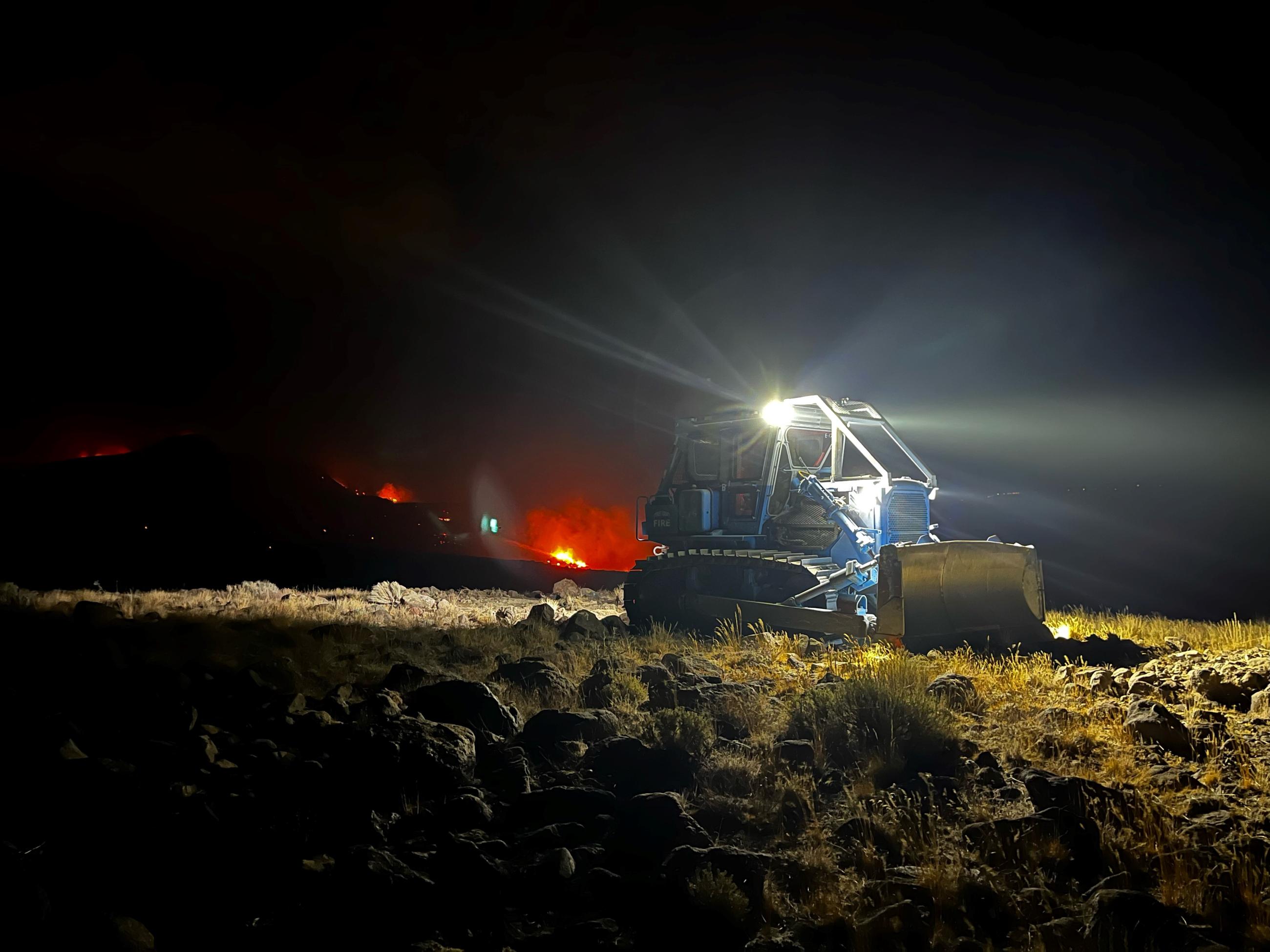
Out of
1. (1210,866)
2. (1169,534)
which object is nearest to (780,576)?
(1210,866)

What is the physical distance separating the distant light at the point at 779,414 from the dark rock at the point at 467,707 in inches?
314

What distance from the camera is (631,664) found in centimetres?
1020

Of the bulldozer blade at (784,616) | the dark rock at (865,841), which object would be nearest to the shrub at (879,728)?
the dark rock at (865,841)

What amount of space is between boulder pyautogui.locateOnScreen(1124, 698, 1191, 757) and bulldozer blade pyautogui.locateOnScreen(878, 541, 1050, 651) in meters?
3.59

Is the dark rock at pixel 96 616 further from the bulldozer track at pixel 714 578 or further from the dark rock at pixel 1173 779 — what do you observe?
the dark rock at pixel 1173 779

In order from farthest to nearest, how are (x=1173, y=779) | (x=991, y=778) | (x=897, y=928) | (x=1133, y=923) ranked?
(x=991, y=778), (x=1173, y=779), (x=897, y=928), (x=1133, y=923)

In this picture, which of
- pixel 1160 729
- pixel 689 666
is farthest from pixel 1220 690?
pixel 689 666

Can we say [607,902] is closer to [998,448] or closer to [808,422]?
[808,422]

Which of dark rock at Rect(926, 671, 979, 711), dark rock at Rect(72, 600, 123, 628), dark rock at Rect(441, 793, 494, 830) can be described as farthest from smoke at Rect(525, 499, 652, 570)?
dark rock at Rect(441, 793, 494, 830)

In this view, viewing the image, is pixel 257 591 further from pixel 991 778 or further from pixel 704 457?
pixel 991 778

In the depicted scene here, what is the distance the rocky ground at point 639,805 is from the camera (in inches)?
164

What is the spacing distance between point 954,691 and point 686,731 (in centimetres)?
293

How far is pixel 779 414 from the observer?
45.6 ft

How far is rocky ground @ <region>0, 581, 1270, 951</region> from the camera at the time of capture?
416 cm
